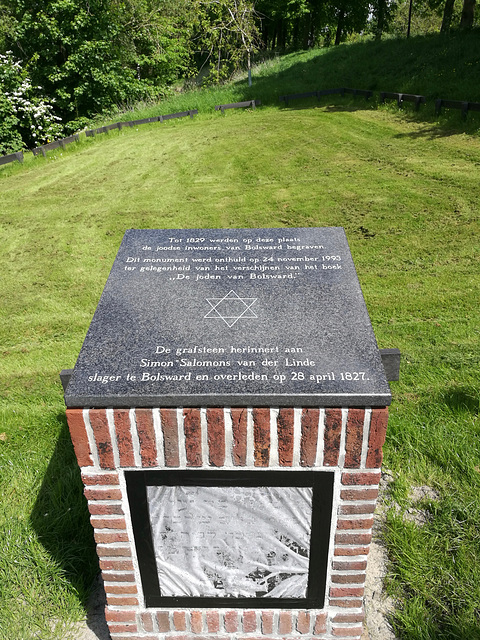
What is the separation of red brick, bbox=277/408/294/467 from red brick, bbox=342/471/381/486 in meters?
0.28

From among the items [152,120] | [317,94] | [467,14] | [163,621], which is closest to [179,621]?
[163,621]

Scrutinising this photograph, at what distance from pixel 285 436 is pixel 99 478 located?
0.90 meters

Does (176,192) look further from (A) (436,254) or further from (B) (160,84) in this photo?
(B) (160,84)

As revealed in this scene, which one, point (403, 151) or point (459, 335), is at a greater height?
point (403, 151)

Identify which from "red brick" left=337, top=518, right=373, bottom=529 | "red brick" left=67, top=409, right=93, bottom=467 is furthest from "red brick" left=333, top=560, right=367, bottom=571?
"red brick" left=67, top=409, right=93, bottom=467

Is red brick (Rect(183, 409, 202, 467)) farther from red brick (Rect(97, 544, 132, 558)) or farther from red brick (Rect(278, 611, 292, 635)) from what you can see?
red brick (Rect(278, 611, 292, 635))

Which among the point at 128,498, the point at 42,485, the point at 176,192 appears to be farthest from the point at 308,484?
the point at 176,192

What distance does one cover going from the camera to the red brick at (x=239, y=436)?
2.06m

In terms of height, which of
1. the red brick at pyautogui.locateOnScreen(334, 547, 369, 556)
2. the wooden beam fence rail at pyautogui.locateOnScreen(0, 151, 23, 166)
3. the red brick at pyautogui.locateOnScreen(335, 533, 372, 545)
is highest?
the wooden beam fence rail at pyautogui.locateOnScreen(0, 151, 23, 166)

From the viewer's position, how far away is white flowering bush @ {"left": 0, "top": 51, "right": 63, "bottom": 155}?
55.5ft

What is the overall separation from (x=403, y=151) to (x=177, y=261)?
944 cm

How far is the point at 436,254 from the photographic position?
7.16 m

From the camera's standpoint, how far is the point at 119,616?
8.57 feet

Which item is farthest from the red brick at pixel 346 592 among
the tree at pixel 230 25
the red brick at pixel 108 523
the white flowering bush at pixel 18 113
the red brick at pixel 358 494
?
the white flowering bush at pixel 18 113
